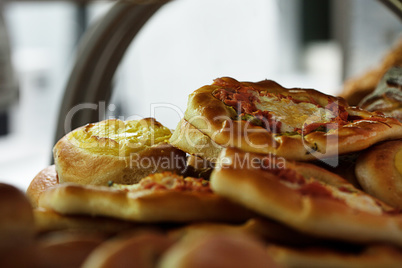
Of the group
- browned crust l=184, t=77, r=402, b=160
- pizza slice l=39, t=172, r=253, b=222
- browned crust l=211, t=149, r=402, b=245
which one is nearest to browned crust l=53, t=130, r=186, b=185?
browned crust l=184, t=77, r=402, b=160

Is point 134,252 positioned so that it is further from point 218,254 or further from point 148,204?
point 148,204

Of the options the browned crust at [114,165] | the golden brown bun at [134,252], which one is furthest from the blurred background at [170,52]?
the golden brown bun at [134,252]

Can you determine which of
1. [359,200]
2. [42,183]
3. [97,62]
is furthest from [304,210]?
[97,62]

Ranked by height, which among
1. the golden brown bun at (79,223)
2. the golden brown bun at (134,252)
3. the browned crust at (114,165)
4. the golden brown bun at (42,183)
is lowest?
the golden brown bun at (42,183)

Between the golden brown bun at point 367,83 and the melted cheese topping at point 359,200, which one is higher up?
the golden brown bun at point 367,83

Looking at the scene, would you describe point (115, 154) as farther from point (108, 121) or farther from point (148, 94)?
point (148, 94)

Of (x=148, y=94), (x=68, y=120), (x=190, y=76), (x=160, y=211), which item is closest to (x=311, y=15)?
(x=190, y=76)

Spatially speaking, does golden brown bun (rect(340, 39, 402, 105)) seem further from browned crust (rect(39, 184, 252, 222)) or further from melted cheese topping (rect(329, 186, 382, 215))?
browned crust (rect(39, 184, 252, 222))

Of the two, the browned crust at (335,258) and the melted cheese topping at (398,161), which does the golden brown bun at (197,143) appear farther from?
the browned crust at (335,258)
